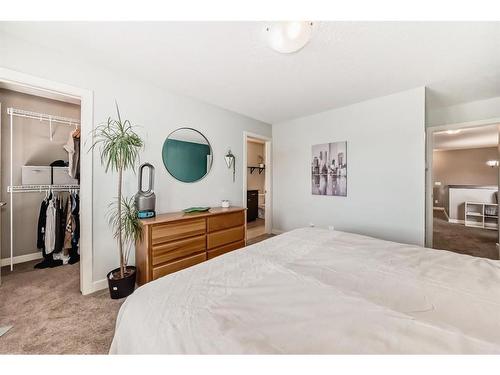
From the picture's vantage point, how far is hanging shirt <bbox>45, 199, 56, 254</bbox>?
2592mm

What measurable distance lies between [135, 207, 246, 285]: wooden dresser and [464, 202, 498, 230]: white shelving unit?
21.5ft

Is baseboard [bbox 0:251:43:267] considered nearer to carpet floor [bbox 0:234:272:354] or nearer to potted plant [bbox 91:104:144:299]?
carpet floor [bbox 0:234:272:354]

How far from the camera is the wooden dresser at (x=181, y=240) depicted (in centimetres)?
200

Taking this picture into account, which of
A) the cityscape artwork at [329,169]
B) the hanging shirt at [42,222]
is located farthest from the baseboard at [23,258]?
the cityscape artwork at [329,169]

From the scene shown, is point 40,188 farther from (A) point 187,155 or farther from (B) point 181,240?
(B) point 181,240

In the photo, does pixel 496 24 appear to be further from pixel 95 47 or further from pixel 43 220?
pixel 43 220

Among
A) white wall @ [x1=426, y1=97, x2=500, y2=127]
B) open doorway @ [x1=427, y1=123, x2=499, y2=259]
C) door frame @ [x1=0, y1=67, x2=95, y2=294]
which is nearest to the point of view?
door frame @ [x1=0, y1=67, x2=95, y2=294]

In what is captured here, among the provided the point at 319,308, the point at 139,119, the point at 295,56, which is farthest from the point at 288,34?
the point at 139,119

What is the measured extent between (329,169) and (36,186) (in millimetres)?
4364

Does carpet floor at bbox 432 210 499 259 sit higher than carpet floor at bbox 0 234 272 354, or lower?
higher

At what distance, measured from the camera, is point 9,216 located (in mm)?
2578

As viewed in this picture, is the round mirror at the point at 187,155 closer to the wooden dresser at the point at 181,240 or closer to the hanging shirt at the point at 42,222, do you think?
the wooden dresser at the point at 181,240

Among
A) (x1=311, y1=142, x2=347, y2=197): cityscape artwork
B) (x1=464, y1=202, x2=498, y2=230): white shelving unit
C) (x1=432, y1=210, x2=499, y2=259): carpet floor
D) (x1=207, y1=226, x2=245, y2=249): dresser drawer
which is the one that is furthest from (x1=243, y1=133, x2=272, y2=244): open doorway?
(x1=464, y1=202, x2=498, y2=230): white shelving unit

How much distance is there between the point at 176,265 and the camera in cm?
219
